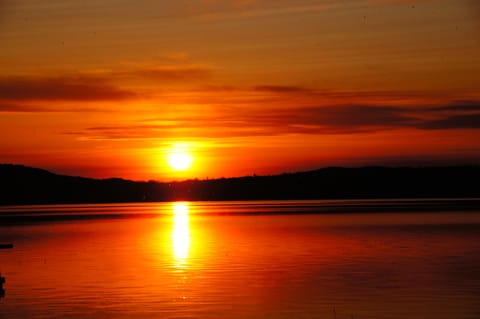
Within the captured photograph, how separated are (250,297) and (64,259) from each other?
57.7 ft

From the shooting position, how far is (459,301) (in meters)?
27.8

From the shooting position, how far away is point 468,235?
59125mm

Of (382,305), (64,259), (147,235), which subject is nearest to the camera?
(382,305)

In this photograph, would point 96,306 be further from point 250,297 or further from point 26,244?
point 26,244

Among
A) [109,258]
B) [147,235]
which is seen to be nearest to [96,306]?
[109,258]

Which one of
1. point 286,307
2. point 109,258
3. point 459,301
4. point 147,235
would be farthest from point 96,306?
point 147,235

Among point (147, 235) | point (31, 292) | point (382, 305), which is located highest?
point (147, 235)

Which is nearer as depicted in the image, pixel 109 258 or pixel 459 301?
pixel 459 301

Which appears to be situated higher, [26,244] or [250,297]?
[26,244]

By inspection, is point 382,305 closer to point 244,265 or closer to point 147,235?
point 244,265

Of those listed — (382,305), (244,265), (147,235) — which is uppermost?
(147,235)

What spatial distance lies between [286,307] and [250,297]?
2444 millimetres

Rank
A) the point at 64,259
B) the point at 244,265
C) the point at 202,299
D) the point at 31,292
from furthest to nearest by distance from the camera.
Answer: the point at 64,259, the point at 244,265, the point at 31,292, the point at 202,299

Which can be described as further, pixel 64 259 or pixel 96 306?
pixel 64 259
